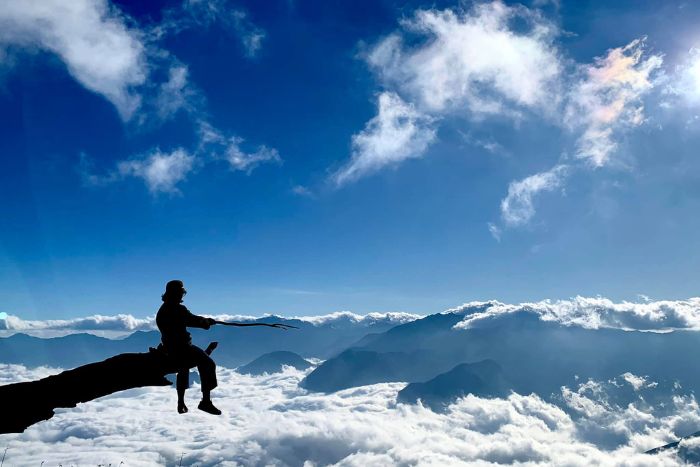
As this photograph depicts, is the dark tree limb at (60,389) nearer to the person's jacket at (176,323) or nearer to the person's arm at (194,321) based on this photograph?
the person's jacket at (176,323)

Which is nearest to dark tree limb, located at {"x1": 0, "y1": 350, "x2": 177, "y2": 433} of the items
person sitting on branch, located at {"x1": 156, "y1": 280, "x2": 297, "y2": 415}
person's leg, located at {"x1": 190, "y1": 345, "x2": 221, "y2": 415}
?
person sitting on branch, located at {"x1": 156, "y1": 280, "x2": 297, "y2": 415}

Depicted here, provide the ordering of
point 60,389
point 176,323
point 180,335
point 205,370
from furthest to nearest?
point 205,370, point 176,323, point 180,335, point 60,389

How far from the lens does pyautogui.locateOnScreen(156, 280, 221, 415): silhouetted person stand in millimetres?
8391

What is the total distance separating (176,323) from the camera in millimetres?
8438

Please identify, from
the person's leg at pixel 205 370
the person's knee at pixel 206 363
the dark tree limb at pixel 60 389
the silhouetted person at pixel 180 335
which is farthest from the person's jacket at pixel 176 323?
the dark tree limb at pixel 60 389

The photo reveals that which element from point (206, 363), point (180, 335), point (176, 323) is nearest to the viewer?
point (180, 335)

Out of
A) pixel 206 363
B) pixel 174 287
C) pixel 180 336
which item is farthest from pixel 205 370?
pixel 174 287

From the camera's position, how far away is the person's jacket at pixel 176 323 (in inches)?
330

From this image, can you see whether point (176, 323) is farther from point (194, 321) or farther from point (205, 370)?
point (205, 370)

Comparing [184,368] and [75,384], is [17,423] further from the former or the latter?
[184,368]

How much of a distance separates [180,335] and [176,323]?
0.28 m

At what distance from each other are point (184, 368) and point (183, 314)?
1223 millimetres

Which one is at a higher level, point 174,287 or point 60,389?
point 174,287

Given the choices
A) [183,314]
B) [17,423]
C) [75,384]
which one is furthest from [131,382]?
[17,423]
